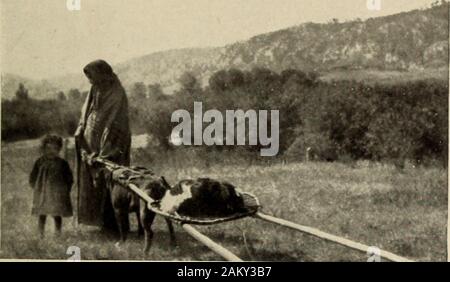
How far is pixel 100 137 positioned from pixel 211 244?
3.58 ft

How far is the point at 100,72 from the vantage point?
4941mm

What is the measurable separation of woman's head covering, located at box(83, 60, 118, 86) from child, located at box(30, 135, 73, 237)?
550mm

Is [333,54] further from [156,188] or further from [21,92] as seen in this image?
[21,92]

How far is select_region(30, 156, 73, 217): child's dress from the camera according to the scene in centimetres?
498

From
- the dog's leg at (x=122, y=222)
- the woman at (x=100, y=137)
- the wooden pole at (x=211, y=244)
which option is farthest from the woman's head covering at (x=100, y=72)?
the wooden pole at (x=211, y=244)

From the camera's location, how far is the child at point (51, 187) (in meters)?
4.98

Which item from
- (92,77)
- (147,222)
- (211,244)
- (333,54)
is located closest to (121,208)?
(147,222)

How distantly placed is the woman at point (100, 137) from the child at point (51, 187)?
0.09 meters

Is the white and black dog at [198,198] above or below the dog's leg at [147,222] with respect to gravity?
above

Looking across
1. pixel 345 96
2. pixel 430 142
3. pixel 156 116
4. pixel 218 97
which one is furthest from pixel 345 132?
pixel 156 116

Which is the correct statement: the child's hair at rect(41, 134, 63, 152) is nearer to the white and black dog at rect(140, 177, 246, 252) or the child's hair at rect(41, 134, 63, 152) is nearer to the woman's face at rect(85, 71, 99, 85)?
the woman's face at rect(85, 71, 99, 85)

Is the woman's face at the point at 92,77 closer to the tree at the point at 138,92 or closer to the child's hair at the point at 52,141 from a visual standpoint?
the tree at the point at 138,92

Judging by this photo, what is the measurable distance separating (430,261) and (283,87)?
141 cm
